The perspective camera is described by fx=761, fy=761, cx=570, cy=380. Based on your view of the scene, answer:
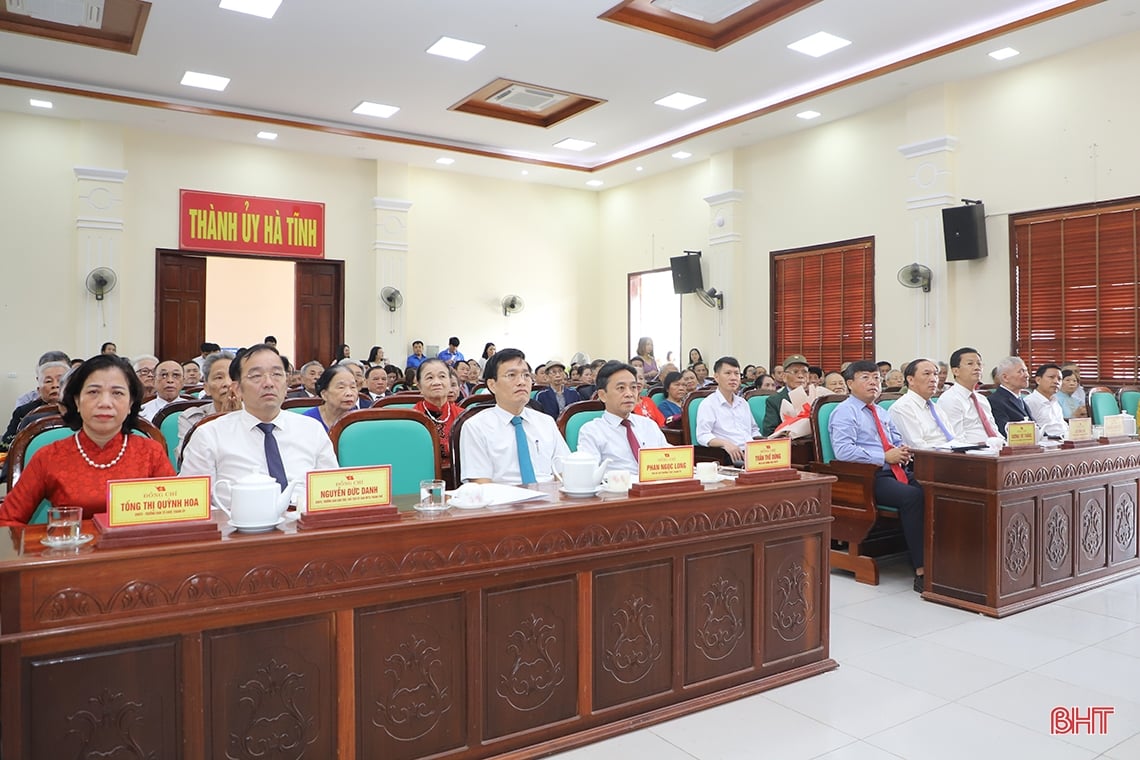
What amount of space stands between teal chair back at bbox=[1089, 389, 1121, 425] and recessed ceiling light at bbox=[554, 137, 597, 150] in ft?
21.6

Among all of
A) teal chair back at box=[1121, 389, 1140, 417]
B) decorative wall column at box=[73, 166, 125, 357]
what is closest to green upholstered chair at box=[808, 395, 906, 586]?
teal chair back at box=[1121, 389, 1140, 417]

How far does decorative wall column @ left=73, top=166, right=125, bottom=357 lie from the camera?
8367 millimetres

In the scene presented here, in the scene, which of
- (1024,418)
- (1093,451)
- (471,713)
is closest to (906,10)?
(1024,418)

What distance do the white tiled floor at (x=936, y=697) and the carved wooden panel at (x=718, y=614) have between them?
137mm

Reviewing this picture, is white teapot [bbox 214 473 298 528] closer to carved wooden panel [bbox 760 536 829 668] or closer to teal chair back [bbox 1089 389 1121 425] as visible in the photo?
carved wooden panel [bbox 760 536 829 668]

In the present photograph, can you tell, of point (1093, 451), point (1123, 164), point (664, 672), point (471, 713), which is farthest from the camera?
point (1123, 164)

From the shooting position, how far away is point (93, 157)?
8406mm

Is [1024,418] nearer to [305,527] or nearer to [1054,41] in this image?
[1054,41]

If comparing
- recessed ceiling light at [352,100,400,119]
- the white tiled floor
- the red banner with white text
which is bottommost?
the white tiled floor

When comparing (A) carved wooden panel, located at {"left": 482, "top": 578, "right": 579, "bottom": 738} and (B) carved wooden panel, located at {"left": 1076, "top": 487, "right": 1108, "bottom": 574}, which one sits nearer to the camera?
(A) carved wooden panel, located at {"left": 482, "top": 578, "right": 579, "bottom": 738}

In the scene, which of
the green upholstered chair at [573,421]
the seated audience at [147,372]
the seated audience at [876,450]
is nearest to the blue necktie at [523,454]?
the green upholstered chair at [573,421]

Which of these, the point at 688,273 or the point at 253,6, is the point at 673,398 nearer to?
the point at 253,6

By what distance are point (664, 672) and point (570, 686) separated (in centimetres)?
35

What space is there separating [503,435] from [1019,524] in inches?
96.2
